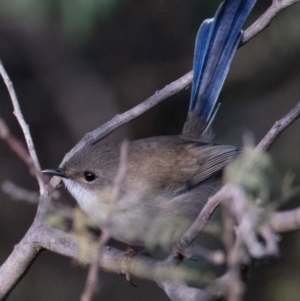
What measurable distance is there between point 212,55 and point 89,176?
130cm

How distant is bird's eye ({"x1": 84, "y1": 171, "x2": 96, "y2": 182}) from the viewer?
13.7ft

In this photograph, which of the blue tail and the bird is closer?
the bird

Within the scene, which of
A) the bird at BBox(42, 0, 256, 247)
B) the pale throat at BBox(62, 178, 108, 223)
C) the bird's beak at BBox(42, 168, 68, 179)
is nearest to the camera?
the pale throat at BBox(62, 178, 108, 223)

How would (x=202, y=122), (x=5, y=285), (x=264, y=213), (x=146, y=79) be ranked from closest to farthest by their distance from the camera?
1. (x=264, y=213)
2. (x=5, y=285)
3. (x=202, y=122)
4. (x=146, y=79)

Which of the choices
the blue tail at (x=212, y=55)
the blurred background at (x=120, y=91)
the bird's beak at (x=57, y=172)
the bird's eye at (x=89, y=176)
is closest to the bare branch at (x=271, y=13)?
the blue tail at (x=212, y=55)

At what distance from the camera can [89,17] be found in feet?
16.9

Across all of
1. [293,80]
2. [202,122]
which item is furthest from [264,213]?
[293,80]

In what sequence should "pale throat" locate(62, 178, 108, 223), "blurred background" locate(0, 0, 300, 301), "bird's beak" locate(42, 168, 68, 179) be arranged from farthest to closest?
"blurred background" locate(0, 0, 300, 301) → "bird's beak" locate(42, 168, 68, 179) → "pale throat" locate(62, 178, 108, 223)

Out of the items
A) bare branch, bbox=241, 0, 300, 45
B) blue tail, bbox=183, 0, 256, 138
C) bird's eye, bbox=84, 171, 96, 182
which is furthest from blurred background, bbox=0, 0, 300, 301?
bird's eye, bbox=84, 171, 96, 182

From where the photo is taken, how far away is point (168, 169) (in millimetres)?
4375

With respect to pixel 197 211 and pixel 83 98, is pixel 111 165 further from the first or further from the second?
pixel 83 98

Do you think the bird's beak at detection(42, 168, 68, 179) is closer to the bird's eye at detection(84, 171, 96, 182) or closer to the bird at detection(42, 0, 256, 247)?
the bird at detection(42, 0, 256, 247)

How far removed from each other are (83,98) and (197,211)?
3.24m

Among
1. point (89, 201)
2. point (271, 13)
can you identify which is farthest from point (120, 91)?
point (89, 201)
